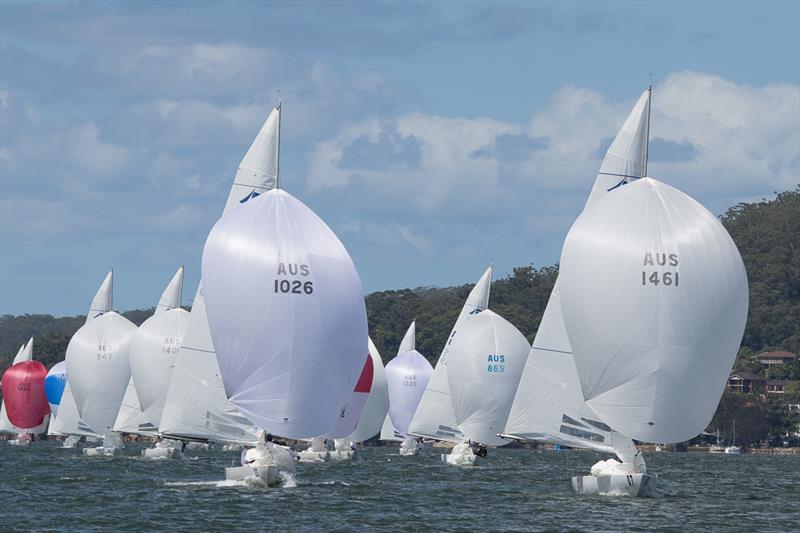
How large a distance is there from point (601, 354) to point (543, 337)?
5411 mm

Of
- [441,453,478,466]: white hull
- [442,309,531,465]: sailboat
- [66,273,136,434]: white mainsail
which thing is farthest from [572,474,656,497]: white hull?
[66,273,136,434]: white mainsail

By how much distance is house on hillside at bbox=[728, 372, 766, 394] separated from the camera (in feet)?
477

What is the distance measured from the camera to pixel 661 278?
134ft

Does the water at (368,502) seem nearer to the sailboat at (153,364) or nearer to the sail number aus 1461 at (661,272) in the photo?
the sailboat at (153,364)

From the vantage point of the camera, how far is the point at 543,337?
46.7 m

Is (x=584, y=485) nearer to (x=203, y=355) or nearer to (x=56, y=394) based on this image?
(x=203, y=355)

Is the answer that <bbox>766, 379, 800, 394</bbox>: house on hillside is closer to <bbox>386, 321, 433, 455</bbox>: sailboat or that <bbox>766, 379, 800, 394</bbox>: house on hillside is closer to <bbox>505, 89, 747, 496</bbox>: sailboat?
<bbox>386, 321, 433, 455</bbox>: sailboat

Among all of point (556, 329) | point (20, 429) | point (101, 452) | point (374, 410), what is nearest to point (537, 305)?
point (20, 429)

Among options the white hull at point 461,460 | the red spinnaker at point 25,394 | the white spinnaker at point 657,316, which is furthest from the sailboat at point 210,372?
the red spinnaker at point 25,394

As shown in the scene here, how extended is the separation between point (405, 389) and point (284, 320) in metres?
53.6

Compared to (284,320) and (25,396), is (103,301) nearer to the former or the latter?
(25,396)

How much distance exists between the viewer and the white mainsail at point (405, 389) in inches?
3757

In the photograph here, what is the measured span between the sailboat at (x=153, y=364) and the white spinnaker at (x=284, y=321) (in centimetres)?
2331

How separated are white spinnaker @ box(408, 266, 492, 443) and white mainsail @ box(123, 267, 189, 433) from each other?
13.5 metres
